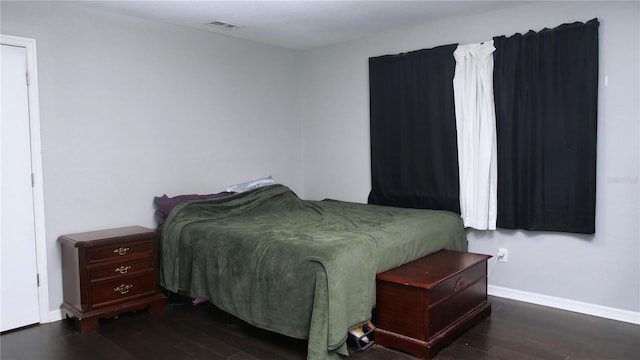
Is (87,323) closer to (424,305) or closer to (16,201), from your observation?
(16,201)

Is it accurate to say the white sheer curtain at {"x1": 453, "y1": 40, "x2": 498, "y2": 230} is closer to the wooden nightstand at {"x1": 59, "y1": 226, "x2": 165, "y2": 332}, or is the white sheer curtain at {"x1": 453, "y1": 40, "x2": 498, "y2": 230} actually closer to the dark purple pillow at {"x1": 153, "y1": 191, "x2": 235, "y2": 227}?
the dark purple pillow at {"x1": 153, "y1": 191, "x2": 235, "y2": 227}

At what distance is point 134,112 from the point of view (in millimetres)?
3799

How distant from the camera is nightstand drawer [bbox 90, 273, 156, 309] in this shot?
3230 millimetres

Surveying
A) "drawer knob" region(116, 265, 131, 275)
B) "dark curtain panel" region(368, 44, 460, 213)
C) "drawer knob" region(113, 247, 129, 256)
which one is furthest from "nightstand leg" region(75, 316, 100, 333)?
"dark curtain panel" region(368, 44, 460, 213)

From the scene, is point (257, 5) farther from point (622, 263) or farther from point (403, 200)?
point (622, 263)

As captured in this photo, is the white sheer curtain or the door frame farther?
the white sheer curtain

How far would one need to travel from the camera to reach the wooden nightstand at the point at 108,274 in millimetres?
3168

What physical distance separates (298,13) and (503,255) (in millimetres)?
2576

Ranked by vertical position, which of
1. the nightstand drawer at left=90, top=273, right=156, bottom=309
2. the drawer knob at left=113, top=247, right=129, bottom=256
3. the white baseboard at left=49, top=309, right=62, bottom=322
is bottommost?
the white baseboard at left=49, top=309, right=62, bottom=322

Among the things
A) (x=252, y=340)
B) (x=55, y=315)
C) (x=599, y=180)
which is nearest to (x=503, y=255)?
(x=599, y=180)

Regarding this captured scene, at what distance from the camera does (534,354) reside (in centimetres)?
271

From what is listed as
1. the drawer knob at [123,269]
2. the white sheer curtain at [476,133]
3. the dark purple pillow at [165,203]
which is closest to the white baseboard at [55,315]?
the drawer knob at [123,269]

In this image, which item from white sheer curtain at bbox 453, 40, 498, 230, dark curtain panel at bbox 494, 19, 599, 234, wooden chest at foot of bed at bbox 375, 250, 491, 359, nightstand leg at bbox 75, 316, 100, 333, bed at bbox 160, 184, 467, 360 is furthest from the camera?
white sheer curtain at bbox 453, 40, 498, 230

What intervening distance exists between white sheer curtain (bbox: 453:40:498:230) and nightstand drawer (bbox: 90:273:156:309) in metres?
2.60
